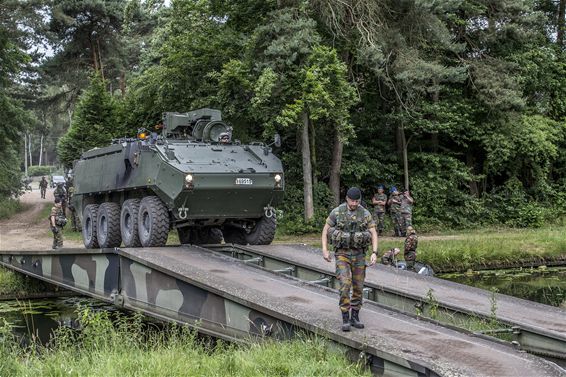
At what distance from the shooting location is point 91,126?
25.1m

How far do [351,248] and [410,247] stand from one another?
6883 millimetres

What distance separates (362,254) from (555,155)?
20.4 meters

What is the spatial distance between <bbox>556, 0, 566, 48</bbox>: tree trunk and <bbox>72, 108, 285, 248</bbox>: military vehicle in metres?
19.4

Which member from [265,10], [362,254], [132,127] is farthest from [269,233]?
[132,127]

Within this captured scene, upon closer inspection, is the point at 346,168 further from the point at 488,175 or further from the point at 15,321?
the point at 15,321

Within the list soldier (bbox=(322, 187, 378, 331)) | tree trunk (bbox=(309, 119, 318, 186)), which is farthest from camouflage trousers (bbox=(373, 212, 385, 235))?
soldier (bbox=(322, 187, 378, 331))

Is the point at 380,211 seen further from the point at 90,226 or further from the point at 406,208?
the point at 90,226

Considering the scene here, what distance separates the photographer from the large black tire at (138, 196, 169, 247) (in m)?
12.4

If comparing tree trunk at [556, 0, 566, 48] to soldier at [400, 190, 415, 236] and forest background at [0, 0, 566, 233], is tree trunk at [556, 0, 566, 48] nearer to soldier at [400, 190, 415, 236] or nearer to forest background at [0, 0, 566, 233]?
forest background at [0, 0, 566, 233]

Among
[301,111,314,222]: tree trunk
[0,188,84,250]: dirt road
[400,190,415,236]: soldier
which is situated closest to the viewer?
[400,190,415,236]: soldier

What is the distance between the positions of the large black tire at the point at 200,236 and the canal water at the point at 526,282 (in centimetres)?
535

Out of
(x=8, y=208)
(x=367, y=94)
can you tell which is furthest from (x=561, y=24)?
(x=8, y=208)

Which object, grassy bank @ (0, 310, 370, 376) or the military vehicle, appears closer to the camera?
grassy bank @ (0, 310, 370, 376)

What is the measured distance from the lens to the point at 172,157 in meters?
12.4
